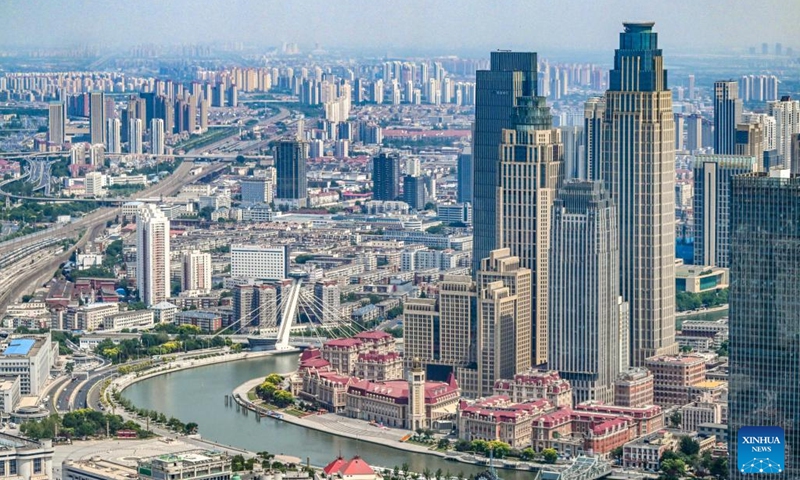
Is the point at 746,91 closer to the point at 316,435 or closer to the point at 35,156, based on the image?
the point at 316,435

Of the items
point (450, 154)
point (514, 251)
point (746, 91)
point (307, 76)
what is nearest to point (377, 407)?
point (514, 251)

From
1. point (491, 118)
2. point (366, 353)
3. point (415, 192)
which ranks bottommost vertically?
point (366, 353)

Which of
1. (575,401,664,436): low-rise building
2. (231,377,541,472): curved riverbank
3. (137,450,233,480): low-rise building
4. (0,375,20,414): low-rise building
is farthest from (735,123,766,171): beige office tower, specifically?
(137,450,233,480): low-rise building

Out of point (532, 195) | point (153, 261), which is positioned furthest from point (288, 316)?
point (532, 195)

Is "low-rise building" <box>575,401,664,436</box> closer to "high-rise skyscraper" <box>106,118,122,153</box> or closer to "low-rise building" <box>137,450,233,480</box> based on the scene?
"low-rise building" <box>137,450,233,480</box>

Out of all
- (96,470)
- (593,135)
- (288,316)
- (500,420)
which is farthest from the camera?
(288,316)

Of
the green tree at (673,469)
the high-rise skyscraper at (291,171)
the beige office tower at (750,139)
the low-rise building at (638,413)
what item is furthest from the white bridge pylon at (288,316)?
the high-rise skyscraper at (291,171)

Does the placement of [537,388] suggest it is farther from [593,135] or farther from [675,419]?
[593,135]
